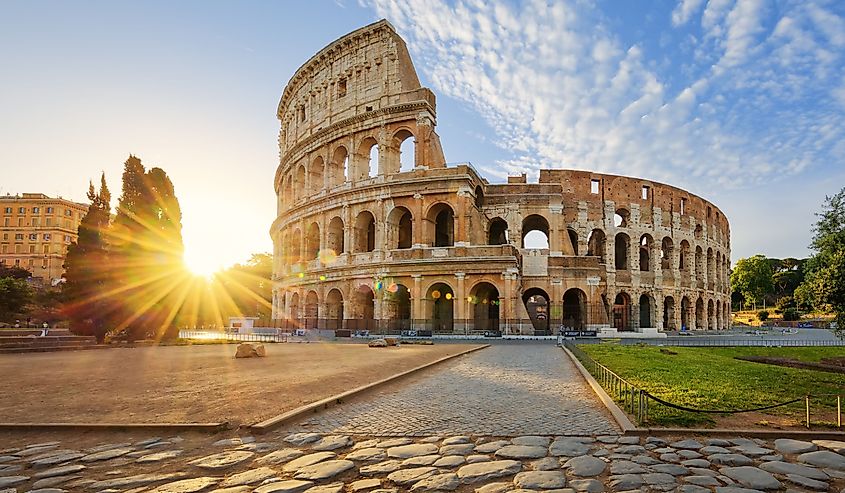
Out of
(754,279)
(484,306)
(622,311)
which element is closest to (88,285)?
(484,306)

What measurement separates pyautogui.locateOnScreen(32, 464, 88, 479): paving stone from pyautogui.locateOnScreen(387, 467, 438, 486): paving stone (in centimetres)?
286

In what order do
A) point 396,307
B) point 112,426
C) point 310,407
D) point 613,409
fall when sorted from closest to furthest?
point 112,426
point 613,409
point 310,407
point 396,307

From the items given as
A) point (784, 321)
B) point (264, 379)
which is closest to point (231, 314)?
point (264, 379)

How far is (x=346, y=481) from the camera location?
4.31 meters

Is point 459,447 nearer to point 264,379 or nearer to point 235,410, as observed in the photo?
point 235,410

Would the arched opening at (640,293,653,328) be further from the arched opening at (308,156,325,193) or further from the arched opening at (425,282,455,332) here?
the arched opening at (308,156,325,193)

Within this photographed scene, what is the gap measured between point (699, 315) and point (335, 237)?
1415 inches

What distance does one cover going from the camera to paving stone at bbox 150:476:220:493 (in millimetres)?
4047

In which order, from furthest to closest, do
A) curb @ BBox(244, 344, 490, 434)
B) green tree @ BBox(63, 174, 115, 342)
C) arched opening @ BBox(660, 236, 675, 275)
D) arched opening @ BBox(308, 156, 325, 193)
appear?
arched opening @ BBox(660, 236, 675, 275)
arched opening @ BBox(308, 156, 325, 193)
green tree @ BBox(63, 174, 115, 342)
curb @ BBox(244, 344, 490, 434)

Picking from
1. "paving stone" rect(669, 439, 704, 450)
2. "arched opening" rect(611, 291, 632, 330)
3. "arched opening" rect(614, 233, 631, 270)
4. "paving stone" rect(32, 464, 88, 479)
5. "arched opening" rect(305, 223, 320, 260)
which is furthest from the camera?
"arched opening" rect(614, 233, 631, 270)

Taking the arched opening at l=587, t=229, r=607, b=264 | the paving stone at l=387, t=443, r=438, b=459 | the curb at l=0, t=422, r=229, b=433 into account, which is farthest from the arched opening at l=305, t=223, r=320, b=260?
the paving stone at l=387, t=443, r=438, b=459

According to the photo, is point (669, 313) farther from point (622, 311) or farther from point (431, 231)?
point (431, 231)

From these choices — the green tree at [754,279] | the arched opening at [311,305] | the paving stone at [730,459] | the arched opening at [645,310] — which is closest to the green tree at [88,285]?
the arched opening at [311,305]

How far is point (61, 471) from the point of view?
4.57 metres
